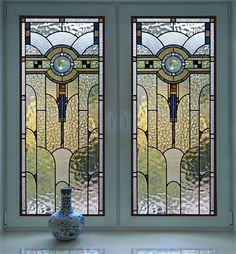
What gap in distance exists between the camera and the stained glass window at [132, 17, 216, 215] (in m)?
2.63

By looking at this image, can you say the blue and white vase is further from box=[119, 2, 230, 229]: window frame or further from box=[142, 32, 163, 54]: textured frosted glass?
box=[142, 32, 163, 54]: textured frosted glass

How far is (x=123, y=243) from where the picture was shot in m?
2.38

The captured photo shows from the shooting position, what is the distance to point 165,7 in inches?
103

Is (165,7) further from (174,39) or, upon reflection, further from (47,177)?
(47,177)

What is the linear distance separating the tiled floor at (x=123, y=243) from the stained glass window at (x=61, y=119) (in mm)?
176

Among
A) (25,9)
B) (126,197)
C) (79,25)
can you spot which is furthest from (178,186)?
(25,9)

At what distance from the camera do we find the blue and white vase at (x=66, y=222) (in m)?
2.37

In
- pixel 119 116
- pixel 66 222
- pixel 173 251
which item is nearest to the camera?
pixel 173 251

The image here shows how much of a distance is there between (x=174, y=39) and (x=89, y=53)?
473mm

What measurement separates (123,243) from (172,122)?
71 centimetres

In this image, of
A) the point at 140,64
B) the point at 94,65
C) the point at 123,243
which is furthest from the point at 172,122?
the point at 123,243

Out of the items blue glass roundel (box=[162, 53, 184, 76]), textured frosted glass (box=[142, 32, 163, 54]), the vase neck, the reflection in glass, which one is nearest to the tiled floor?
the reflection in glass

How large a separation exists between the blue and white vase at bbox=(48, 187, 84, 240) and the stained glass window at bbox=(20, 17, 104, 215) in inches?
8.5

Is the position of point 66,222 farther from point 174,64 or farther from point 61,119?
point 174,64
